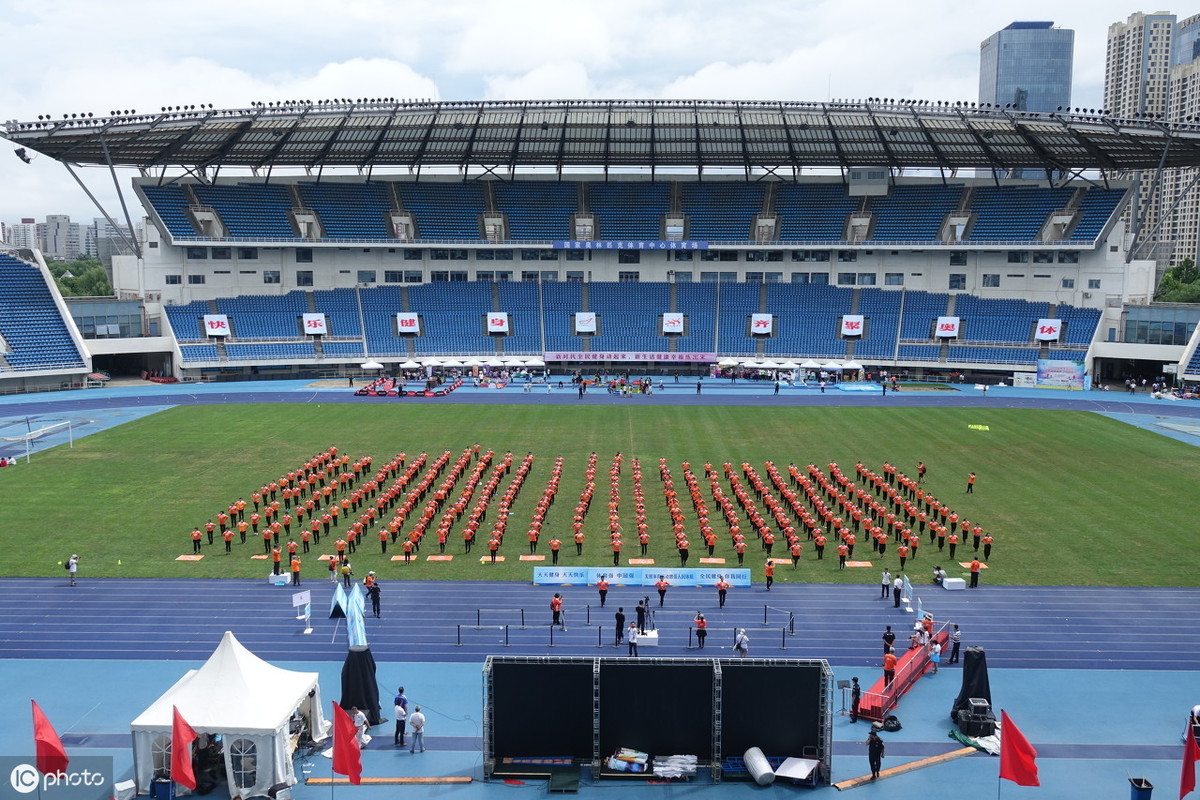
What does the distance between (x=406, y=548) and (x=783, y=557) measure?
975cm

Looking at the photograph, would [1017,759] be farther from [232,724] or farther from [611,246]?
[611,246]

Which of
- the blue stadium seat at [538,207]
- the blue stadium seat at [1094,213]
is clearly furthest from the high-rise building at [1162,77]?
the blue stadium seat at [538,207]

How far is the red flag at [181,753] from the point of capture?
12695 millimetres

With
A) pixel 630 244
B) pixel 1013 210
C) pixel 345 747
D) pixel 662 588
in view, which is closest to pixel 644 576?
pixel 662 588

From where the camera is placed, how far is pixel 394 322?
215 feet

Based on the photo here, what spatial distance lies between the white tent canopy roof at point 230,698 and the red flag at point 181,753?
679mm

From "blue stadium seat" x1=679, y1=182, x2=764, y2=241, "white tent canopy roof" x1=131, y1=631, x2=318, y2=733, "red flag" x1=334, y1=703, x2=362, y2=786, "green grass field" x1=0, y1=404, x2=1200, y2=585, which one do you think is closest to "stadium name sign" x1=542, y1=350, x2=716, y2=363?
"blue stadium seat" x1=679, y1=182, x2=764, y2=241

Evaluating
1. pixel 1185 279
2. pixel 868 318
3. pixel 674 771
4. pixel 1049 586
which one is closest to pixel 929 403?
pixel 868 318

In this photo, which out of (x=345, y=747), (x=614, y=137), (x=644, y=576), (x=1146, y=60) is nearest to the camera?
(x=345, y=747)

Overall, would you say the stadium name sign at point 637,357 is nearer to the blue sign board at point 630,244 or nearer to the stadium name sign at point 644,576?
the blue sign board at point 630,244

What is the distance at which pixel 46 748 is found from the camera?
41.3 ft

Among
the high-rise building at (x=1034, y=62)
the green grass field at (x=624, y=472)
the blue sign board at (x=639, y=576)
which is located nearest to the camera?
the blue sign board at (x=639, y=576)

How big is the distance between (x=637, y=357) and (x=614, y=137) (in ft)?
50.2

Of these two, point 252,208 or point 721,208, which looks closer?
point 252,208
